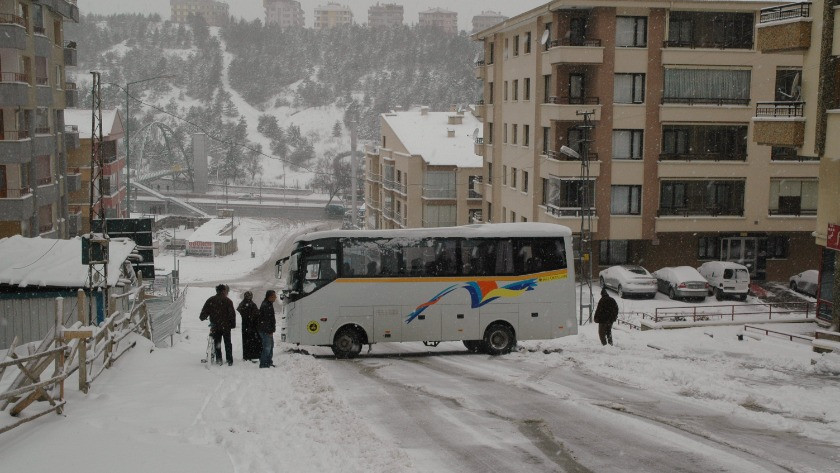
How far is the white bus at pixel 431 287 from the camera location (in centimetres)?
2223

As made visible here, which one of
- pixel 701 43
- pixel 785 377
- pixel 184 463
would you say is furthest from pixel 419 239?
pixel 701 43

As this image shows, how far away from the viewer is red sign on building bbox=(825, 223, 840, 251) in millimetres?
23062

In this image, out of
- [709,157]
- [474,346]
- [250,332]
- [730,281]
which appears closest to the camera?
[250,332]

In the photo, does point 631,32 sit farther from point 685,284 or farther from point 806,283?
point 806,283

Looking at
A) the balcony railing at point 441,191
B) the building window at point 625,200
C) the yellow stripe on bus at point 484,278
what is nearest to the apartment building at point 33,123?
the yellow stripe on bus at point 484,278

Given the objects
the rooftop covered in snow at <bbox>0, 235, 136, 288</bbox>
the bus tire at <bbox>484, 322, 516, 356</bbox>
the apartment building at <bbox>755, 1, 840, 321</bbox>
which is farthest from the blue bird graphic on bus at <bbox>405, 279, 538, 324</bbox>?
the apartment building at <bbox>755, 1, 840, 321</bbox>

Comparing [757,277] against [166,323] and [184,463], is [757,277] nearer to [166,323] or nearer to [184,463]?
[166,323]

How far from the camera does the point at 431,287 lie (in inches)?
893

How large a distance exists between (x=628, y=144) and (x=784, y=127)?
21.6 meters

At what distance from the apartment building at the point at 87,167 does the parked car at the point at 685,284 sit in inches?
1353

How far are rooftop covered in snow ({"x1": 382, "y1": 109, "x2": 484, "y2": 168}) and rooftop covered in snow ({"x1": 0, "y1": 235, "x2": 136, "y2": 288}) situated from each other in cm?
4313

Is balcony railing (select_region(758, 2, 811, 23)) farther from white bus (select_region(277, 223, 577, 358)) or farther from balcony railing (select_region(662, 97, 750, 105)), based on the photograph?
balcony railing (select_region(662, 97, 750, 105))

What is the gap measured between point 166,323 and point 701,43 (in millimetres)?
33088

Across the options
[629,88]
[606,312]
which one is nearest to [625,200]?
[629,88]
